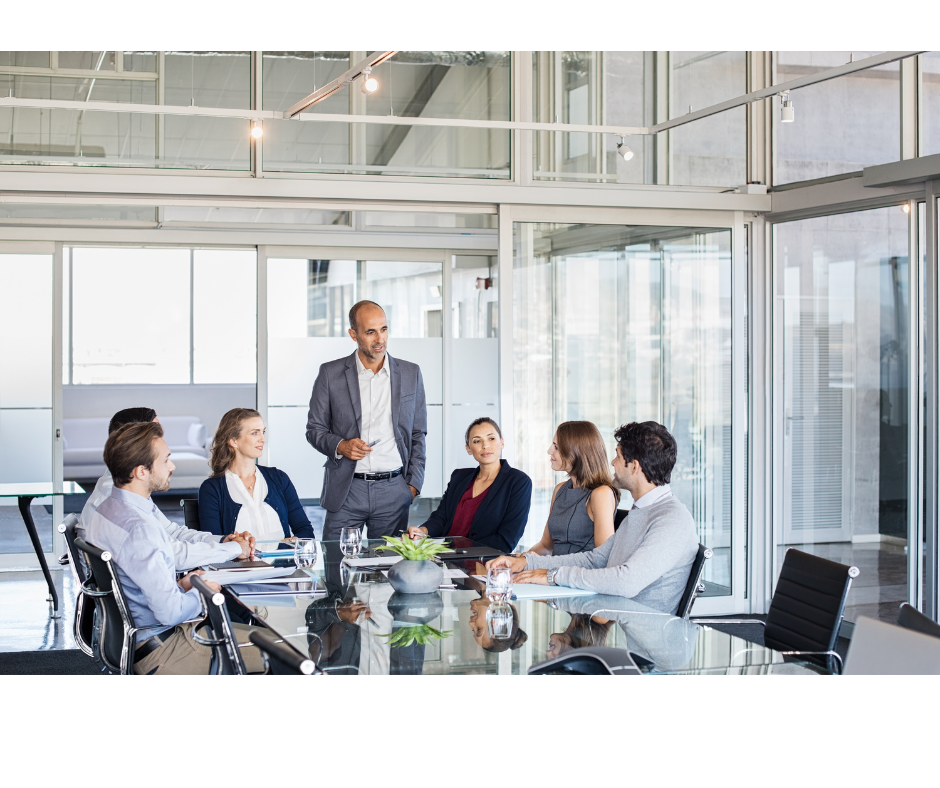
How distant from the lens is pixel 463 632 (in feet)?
9.09

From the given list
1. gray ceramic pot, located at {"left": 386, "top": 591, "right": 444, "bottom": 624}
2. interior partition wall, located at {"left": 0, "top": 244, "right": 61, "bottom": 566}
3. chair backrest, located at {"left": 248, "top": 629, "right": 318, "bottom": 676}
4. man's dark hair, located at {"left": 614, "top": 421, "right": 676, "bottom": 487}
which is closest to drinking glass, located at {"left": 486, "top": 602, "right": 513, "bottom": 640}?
gray ceramic pot, located at {"left": 386, "top": 591, "right": 444, "bottom": 624}

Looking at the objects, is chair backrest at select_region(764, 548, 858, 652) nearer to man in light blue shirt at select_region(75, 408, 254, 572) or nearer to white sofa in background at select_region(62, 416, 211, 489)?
man in light blue shirt at select_region(75, 408, 254, 572)

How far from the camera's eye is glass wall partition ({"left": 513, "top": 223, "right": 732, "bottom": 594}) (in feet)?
19.5

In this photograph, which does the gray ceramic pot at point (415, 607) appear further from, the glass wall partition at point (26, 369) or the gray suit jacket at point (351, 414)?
the glass wall partition at point (26, 369)

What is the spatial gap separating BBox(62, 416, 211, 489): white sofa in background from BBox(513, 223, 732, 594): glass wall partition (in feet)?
20.9

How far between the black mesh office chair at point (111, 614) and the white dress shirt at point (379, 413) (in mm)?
1728

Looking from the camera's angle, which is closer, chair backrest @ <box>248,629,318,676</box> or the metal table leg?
chair backrest @ <box>248,629,318,676</box>

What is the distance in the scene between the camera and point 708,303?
6344 mm

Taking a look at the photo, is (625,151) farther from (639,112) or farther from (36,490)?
(36,490)

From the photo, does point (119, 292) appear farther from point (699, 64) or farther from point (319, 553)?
point (319, 553)

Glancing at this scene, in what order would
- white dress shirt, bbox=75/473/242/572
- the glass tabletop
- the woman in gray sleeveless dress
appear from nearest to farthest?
Result: white dress shirt, bbox=75/473/242/572 → the woman in gray sleeveless dress → the glass tabletop

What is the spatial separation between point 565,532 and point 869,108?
3287mm
